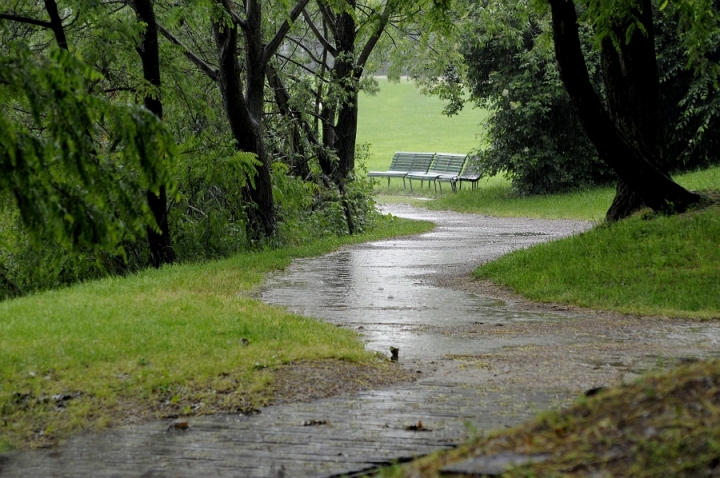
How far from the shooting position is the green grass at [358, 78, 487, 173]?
199 feet

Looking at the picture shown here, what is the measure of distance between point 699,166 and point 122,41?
18.7 m

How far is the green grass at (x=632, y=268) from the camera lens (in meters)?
10.5

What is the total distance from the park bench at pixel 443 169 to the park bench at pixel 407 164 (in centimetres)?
34

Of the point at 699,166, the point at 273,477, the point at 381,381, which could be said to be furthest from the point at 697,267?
the point at 699,166

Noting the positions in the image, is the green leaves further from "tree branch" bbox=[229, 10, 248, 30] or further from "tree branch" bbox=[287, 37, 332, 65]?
"tree branch" bbox=[287, 37, 332, 65]

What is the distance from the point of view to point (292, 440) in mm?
5656

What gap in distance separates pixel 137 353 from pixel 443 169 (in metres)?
29.5

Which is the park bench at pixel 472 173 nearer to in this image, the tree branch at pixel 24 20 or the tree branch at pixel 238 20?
the tree branch at pixel 238 20

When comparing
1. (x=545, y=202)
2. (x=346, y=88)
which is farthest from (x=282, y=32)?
(x=545, y=202)

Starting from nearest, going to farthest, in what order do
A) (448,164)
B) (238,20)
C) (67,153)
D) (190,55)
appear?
1. (67,153)
2. (238,20)
3. (190,55)
4. (448,164)

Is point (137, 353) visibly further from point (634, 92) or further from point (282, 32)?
point (282, 32)

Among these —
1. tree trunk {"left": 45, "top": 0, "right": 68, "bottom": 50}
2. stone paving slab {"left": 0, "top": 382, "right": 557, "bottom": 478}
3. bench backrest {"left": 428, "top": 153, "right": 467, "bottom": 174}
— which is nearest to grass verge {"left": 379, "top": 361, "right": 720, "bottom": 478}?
stone paving slab {"left": 0, "top": 382, "right": 557, "bottom": 478}

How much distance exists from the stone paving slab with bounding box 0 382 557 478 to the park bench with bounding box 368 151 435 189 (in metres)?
31.3

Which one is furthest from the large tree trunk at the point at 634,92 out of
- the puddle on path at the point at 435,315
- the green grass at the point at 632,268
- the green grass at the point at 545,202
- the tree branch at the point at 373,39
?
the green grass at the point at 545,202
